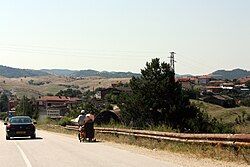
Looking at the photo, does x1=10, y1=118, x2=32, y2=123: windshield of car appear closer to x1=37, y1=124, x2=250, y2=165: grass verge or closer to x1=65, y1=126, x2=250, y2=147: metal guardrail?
x1=65, y1=126, x2=250, y2=147: metal guardrail

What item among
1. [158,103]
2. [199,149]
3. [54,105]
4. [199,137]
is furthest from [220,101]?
[199,149]

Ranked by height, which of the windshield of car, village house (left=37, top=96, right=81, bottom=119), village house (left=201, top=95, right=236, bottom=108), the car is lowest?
village house (left=37, top=96, right=81, bottom=119)

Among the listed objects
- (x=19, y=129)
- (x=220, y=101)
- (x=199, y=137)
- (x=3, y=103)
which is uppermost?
(x=199, y=137)

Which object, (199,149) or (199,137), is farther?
(199,137)

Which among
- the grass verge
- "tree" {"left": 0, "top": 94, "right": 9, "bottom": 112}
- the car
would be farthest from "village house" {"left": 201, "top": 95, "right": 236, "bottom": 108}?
the grass verge

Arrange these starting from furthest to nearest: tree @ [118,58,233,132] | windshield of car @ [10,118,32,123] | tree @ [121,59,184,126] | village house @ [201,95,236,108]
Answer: village house @ [201,95,236,108]
tree @ [121,59,184,126]
tree @ [118,58,233,132]
windshield of car @ [10,118,32,123]

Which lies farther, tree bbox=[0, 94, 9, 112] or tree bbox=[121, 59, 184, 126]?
tree bbox=[0, 94, 9, 112]

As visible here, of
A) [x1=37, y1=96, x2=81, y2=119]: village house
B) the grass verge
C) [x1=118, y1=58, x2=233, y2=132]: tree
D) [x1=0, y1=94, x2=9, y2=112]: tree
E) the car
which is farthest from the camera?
[x1=0, y1=94, x2=9, y2=112]: tree

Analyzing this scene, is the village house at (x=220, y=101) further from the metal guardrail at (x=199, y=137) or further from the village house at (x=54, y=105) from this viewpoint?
the metal guardrail at (x=199, y=137)

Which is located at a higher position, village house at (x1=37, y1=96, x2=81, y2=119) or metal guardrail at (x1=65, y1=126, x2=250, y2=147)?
metal guardrail at (x1=65, y1=126, x2=250, y2=147)

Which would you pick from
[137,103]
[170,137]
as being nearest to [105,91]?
[137,103]

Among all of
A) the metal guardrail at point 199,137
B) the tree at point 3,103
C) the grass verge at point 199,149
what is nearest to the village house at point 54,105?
the tree at point 3,103

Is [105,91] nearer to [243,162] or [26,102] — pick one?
[26,102]

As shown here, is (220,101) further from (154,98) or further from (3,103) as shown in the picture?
(3,103)
